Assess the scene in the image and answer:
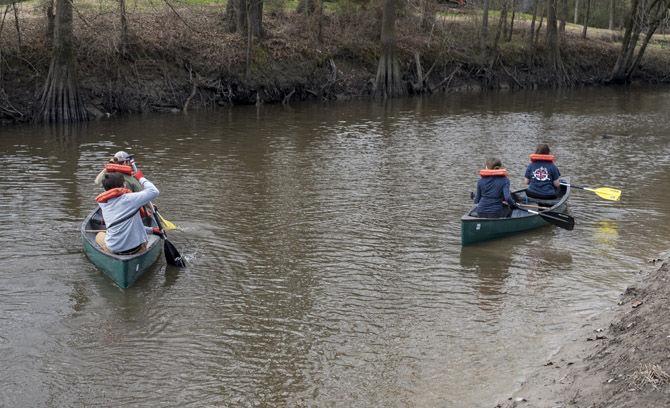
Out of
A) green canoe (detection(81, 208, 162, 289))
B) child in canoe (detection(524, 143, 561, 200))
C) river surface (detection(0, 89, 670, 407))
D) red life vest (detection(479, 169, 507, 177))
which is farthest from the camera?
child in canoe (detection(524, 143, 561, 200))

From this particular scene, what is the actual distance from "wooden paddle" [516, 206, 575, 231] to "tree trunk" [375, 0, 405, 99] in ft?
71.9

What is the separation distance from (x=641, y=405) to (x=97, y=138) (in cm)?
1923

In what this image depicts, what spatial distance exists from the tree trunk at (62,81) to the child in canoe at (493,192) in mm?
16574

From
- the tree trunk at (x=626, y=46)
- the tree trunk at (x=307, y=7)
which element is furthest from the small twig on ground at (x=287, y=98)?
the tree trunk at (x=626, y=46)

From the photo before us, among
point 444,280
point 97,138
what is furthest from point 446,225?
point 97,138

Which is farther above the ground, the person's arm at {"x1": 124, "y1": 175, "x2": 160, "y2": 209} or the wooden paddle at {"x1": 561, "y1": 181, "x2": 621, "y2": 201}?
the person's arm at {"x1": 124, "y1": 175, "x2": 160, "y2": 209}

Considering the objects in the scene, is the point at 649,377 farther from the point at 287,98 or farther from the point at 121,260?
the point at 287,98

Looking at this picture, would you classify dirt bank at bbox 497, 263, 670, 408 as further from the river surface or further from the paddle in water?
the paddle in water

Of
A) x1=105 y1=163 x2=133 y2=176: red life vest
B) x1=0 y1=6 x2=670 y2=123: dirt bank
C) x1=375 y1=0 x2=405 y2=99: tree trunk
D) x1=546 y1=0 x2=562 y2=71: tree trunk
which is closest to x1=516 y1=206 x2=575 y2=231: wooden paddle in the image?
x1=105 y1=163 x2=133 y2=176: red life vest

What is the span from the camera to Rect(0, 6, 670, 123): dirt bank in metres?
26.0

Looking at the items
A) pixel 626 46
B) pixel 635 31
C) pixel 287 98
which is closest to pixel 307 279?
pixel 287 98

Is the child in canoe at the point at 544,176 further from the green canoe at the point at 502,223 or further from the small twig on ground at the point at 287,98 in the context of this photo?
the small twig on ground at the point at 287,98

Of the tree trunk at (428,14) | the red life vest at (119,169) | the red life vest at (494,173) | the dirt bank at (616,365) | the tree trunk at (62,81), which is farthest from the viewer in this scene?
the tree trunk at (428,14)

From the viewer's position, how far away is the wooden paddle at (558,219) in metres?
12.1
